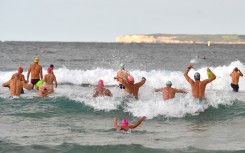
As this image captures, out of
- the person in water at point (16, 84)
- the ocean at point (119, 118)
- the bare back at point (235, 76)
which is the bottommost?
the ocean at point (119, 118)

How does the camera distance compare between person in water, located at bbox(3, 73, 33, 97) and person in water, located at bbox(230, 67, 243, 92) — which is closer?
person in water, located at bbox(3, 73, 33, 97)

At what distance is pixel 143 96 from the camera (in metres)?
18.2

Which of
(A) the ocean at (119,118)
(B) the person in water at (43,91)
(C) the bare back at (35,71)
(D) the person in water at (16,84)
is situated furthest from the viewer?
(C) the bare back at (35,71)

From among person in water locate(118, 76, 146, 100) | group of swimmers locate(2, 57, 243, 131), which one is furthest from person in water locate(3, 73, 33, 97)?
person in water locate(118, 76, 146, 100)

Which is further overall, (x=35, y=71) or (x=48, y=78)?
(x=35, y=71)

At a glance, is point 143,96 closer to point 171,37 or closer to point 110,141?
point 110,141

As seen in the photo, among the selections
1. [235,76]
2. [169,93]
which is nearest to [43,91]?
[169,93]

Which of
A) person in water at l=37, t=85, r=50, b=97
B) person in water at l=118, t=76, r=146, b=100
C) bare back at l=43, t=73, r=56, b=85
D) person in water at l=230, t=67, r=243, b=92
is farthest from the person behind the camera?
person in water at l=230, t=67, r=243, b=92

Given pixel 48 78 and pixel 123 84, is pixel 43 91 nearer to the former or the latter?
pixel 48 78

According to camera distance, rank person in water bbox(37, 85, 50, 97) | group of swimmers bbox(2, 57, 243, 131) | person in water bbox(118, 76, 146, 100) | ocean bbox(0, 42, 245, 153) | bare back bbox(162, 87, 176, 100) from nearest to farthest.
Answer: ocean bbox(0, 42, 245, 153) → group of swimmers bbox(2, 57, 243, 131) → bare back bbox(162, 87, 176, 100) → person in water bbox(118, 76, 146, 100) → person in water bbox(37, 85, 50, 97)

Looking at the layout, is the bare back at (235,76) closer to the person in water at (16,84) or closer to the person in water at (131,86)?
the person in water at (131,86)

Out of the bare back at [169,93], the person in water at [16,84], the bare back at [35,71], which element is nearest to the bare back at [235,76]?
the bare back at [169,93]

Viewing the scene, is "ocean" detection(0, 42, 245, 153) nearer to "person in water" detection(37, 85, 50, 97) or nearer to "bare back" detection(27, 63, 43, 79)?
"person in water" detection(37, 85, 50, 97)

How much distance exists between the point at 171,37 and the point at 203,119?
171553 mm
